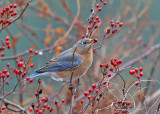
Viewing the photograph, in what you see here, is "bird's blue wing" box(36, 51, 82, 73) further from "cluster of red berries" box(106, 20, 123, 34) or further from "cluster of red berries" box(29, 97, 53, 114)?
"cluster of red berries" box(29, 97, 53, 114)

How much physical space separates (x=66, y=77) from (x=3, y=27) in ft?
6.37

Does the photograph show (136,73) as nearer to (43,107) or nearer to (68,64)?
(43,107)

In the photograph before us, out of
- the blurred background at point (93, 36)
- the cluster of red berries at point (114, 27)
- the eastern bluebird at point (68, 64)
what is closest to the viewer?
the cluster of red berries at point (114, 27)

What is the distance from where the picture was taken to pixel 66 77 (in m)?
5.47

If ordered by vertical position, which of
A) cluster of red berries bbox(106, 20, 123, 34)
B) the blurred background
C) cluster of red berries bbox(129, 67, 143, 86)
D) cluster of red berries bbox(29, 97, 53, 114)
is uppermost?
the blurred background

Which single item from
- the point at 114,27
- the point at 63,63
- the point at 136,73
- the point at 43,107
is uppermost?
the point at 63,63

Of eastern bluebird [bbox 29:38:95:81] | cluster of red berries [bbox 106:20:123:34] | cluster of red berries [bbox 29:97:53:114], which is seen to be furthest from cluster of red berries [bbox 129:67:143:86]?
eastern bluebird [bbox 29:38:95:81]

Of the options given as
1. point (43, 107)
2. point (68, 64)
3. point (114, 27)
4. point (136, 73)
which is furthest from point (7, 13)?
point (68, 64)

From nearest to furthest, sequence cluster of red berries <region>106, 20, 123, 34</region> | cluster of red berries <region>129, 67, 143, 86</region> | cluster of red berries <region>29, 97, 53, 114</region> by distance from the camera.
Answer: cluster of red berries <region>29, 97, 53, 114</region>
cluster of red berries <region>129, 67, 143, 86</region>
cluster of red berries <region>106, 20, 123, 34</region>

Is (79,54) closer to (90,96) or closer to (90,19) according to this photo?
(90,19)

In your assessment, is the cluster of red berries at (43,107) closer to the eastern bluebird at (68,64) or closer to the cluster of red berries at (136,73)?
the cluster of red berries at (136,73)

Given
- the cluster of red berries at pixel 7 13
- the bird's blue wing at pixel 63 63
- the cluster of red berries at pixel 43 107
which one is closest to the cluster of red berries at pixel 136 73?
the cluster of red berries at pixel 43 107

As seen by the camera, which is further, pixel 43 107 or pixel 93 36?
pixel 93 36

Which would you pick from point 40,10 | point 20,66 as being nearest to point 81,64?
point 20,66
